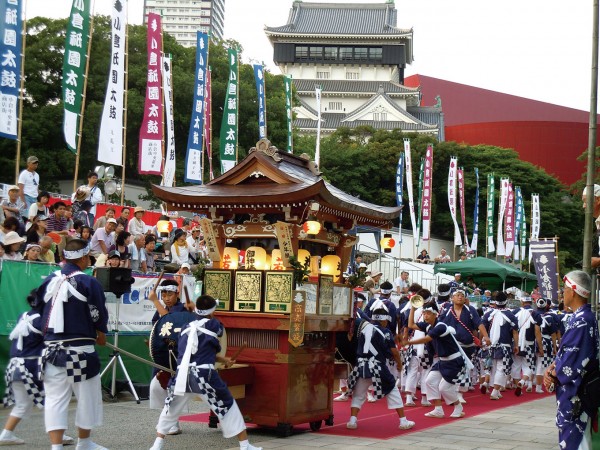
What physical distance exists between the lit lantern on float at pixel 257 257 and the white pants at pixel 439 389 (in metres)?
3.38

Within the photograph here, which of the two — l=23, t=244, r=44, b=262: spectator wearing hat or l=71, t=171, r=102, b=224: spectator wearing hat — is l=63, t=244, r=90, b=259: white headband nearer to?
l=23, t=244, r=44, b=262: spectator wearing hat

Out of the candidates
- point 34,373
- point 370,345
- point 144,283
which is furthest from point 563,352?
point 144,283

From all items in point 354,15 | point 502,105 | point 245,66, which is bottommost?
point 245,66

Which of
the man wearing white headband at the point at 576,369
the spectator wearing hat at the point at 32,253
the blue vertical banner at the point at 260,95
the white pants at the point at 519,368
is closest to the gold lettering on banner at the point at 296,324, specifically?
the man wearing white headband at the point at 576,369

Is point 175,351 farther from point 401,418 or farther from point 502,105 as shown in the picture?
point 502,105

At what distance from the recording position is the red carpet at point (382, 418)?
418 inches

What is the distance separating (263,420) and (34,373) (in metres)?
2.88

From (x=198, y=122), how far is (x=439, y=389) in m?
12.1

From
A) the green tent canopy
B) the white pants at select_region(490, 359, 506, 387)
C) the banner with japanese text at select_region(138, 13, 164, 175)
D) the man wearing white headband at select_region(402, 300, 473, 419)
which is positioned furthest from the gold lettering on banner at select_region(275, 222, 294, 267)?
the green tent canopy

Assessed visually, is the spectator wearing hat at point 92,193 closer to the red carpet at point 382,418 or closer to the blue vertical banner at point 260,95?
the red carpet at point 382,418

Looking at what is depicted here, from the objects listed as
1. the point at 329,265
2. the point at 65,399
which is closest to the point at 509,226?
the point at 329,265

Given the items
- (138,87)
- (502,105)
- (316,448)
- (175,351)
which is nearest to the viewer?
(316,448)

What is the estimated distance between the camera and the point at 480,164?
151 ft

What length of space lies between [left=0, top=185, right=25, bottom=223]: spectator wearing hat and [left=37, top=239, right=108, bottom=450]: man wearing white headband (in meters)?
6.00
